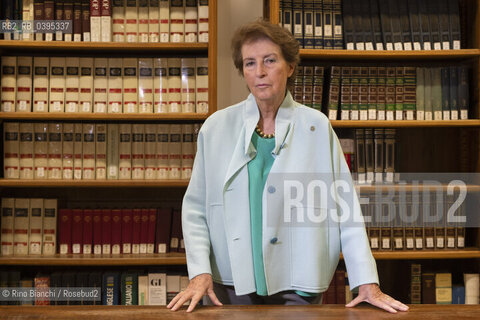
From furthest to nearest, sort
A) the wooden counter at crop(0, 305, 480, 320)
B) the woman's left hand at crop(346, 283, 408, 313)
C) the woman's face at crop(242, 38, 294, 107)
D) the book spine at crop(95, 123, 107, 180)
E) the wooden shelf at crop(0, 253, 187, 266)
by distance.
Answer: the book spine at crop(95, 123, 107, 180)
the wooden shelf at crop(0, 253, 187, 266)
the woman's face at crop(242, 38, 294, 107)
the woman's left hand at crop(346, 283, 408, 313)
the wooden counter at crop(0, 305, 480, 320)

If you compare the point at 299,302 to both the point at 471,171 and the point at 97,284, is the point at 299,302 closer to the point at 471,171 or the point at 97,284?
the point at 97,284

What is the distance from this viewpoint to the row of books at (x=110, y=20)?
2.61 meters

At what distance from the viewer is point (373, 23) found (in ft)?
8.88

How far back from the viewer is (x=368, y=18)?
8.86ft

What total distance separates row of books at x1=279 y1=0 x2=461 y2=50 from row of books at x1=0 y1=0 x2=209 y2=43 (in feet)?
1.49

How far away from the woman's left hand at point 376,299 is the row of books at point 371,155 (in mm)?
1297

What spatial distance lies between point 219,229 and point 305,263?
0.26 m

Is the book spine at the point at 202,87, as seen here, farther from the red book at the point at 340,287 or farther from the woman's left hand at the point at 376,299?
the woman's left hand at the point at 376,299

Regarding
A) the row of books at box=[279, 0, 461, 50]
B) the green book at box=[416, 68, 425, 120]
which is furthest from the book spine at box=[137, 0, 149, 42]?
the green book at box=[416, 68, 425, 120]

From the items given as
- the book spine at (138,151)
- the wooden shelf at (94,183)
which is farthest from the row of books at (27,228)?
the book spine at (138,151)

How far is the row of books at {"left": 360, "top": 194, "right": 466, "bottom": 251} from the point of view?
272cm

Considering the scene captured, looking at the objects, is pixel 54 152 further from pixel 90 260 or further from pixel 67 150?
pixel 90 260

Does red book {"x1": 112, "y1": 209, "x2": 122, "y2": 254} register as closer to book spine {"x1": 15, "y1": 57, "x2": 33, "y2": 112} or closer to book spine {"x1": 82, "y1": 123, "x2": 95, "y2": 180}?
book spine {"x1": 82, "y1": 123, "x2": 95, "y2": 180}

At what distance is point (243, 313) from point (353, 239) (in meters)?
0.45
